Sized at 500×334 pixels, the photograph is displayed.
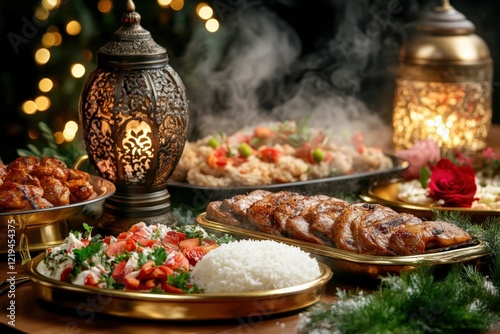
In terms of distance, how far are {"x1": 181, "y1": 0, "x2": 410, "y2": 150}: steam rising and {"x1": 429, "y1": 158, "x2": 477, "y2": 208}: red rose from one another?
4.92ft

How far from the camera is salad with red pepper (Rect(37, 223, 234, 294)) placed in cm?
253

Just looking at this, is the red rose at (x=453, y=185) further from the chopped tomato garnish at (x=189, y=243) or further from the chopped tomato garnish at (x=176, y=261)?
the chopped tomato garnish at (x=176, y=261)

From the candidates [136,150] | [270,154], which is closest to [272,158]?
[270,154]

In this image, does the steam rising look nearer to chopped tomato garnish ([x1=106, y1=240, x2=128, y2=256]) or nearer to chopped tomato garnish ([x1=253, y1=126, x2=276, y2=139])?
chopped tomato garnish ([x1=253, y1=126, x2=276, y2=139])

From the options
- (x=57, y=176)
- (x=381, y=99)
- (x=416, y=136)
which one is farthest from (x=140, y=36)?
(x=381, y=99)

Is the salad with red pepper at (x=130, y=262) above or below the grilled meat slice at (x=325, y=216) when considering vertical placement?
above

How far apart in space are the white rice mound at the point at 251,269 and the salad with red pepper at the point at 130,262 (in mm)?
57

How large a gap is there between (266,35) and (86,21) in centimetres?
146

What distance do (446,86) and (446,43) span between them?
24cm

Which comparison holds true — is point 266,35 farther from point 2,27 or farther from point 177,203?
point 177,203

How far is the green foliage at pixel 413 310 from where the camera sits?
7.67ft

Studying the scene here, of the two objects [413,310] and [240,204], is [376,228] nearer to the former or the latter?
[413,310]

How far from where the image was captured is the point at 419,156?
4.35m

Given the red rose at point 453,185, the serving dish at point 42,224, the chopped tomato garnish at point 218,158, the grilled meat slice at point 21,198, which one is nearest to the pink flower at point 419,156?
the red rose at point 453,185
